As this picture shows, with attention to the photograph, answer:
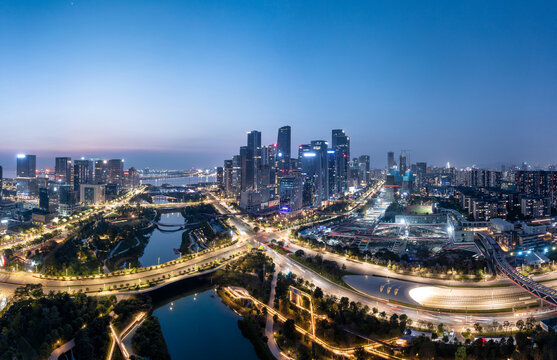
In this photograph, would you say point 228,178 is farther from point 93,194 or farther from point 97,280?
point 97,280

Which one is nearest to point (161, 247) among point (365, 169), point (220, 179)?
point (220, 179)

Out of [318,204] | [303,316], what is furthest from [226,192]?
[303,316]

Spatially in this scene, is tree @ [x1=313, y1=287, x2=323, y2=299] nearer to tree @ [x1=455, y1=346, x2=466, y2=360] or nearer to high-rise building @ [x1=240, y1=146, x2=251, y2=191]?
tree @ [x1=455, y1=346, x2=466, y2=360]

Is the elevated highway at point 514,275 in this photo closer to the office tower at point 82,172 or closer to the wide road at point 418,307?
the wide road at point 418,307

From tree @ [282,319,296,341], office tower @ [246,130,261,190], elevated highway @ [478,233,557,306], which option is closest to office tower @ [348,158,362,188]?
office tower @ [246,130,261,190]

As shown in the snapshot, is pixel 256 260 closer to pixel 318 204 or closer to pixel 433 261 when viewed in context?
pixel 433 261

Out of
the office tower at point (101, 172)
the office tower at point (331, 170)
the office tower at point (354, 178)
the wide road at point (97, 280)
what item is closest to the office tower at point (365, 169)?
the office tower at point (354, 178)
